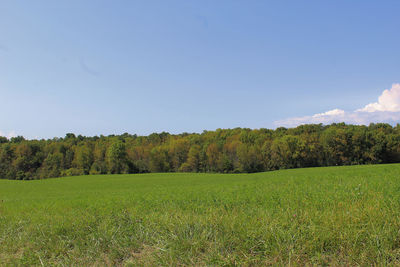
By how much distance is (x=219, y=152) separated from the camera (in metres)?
79.1

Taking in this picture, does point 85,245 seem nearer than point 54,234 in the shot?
Yes

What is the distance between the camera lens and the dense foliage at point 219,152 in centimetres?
6694

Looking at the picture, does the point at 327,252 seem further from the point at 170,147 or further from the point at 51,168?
the point at 51,168

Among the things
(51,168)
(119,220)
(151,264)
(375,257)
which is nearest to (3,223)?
(119,220)

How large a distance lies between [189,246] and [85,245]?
85.4 inches

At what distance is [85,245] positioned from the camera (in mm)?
4941

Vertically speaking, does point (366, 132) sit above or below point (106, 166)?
above

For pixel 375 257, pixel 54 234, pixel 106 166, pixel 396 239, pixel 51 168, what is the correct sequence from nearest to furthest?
pixel 375 257
pixel 396 239
pixel 54 234
pixel 106 166
pixel 51 168

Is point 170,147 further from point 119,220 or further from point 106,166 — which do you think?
point 119,220

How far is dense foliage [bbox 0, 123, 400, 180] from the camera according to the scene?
66938 millimetres

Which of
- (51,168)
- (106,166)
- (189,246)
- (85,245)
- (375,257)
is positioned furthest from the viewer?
(51,168)

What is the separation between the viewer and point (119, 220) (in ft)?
19.1

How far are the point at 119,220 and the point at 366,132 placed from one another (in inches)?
2967

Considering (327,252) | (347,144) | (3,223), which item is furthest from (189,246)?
(347,144)
